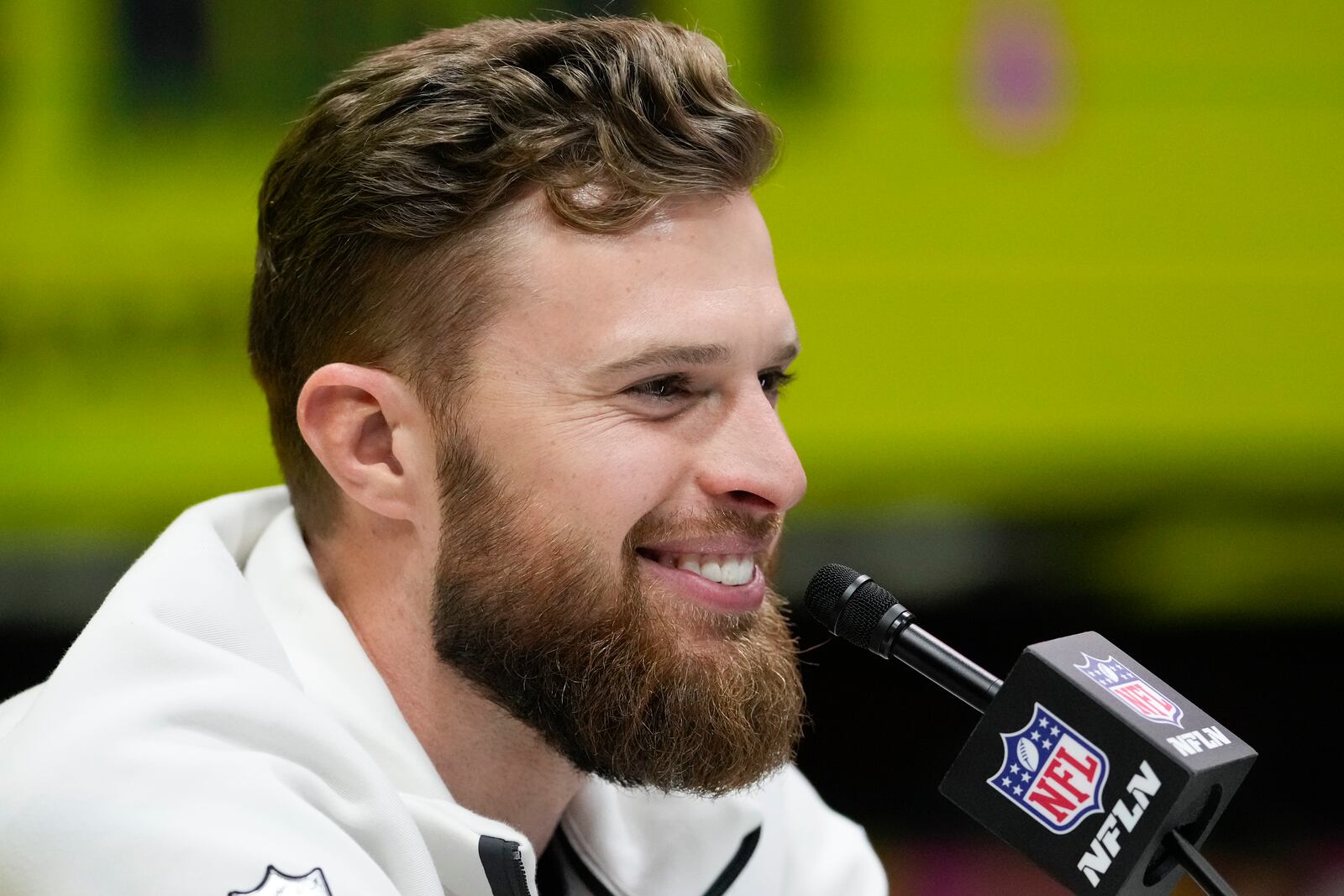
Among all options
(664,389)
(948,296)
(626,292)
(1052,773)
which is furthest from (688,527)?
(948,296)

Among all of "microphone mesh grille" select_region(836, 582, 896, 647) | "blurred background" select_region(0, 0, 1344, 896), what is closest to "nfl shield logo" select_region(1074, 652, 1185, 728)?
"microphone mesh grille" select_region(836, 582, 896, 647)

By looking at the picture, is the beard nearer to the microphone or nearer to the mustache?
the mustache

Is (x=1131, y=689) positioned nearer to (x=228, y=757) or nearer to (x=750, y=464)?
(x=750, y=464)

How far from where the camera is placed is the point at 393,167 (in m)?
1.63

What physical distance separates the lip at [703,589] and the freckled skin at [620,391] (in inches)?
2.0

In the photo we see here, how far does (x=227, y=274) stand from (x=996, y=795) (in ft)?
6.82

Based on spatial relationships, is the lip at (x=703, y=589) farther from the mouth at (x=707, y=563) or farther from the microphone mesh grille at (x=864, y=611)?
the microphone mesh grille at (x=864, y=611)

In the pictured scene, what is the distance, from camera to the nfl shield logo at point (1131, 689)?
123 cm

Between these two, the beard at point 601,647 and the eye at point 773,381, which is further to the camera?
the eye at point 773,381

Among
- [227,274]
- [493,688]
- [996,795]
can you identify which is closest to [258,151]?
[227,274]

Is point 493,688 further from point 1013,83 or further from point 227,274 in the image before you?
point 1013,83

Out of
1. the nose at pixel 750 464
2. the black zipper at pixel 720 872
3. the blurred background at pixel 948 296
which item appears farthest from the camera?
the blurred background at pixel 948 296

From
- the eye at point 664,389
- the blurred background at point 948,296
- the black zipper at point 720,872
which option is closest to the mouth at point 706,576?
the eye at point 664,389

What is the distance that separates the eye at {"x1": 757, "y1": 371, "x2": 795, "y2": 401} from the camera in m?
1.71
